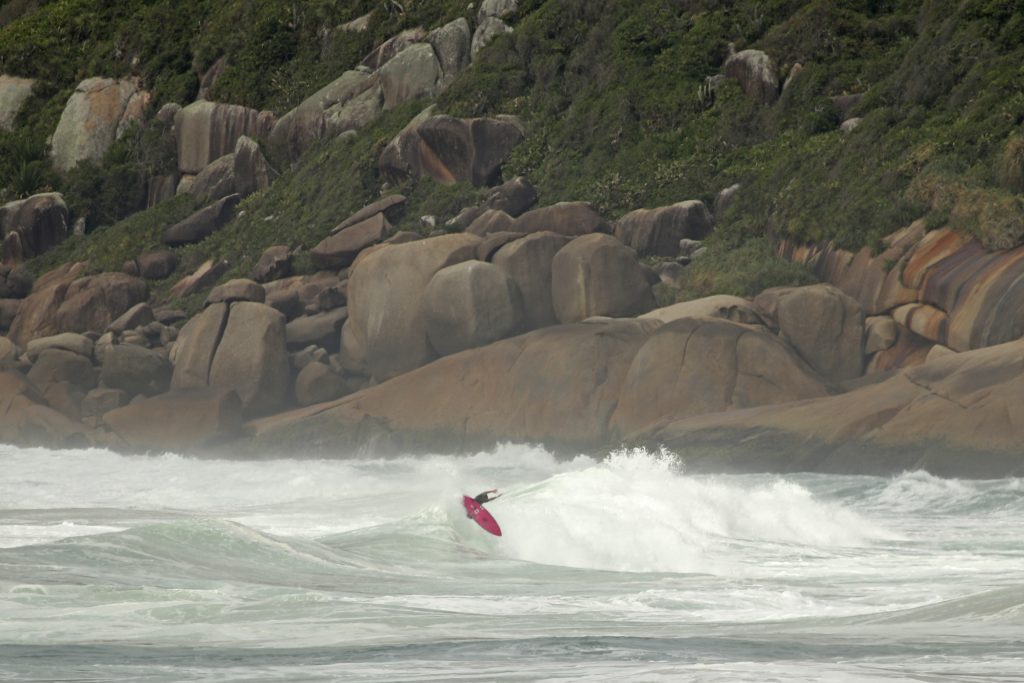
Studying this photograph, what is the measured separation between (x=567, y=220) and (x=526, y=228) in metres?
1.07

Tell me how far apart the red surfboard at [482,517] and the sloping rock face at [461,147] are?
23390 millimetres

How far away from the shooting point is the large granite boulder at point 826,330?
2945 centimetres

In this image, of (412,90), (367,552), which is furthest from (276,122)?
(367,552)

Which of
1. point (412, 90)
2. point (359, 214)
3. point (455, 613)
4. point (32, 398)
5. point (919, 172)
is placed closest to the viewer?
point (455, 613)

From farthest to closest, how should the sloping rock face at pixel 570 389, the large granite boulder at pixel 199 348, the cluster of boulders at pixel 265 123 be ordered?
the cluster of boulders at pixel 265 123
the large granite boulder at pixel 199 348
the sloping rock face at pixel 570 389

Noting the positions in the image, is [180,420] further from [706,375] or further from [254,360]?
[706,375]

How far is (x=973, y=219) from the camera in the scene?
28.6 metres

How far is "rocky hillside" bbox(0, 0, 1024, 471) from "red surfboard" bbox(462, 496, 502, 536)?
26.0 ft

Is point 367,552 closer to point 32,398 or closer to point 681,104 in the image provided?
point 32,398

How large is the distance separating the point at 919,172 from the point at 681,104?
37.5 ft

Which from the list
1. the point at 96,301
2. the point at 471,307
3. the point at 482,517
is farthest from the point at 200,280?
the point at 482,517

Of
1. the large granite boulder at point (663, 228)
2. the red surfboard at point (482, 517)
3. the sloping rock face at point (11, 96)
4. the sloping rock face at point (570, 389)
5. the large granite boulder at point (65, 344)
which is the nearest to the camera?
the red surfboard at point (482, 517)

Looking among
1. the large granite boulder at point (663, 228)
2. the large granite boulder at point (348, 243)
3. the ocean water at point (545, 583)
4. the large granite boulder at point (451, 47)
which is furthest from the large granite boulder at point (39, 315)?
the large granite boulder at point (663, 228)

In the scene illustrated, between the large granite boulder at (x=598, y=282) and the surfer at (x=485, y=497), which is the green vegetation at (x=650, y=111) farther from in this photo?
the surfer at (x=485, y=497)
